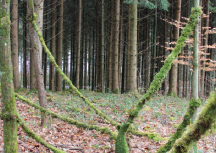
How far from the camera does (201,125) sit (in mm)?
1506

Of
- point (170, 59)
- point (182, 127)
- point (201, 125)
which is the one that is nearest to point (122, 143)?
point (182, 127)

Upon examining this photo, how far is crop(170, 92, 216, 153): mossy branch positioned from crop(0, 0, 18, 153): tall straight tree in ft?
8.24

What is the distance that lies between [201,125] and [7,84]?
9.03ft

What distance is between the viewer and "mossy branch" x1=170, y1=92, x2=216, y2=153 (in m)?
1.43

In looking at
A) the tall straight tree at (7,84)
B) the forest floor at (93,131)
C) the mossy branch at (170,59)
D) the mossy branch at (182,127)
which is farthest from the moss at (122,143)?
the tall straight tree at (7,84)

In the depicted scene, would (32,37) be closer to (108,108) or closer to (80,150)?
(80,150)

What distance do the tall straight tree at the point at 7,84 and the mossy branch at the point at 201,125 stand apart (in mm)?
2512

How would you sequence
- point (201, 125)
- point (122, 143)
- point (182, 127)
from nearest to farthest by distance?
A: point (201, 125) → point (182, 127) → point (122, 143)

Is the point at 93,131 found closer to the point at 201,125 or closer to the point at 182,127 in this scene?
the point at 182,127

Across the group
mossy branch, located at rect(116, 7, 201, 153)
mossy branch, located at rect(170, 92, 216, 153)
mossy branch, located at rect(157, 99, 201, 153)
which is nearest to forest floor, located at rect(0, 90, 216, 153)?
mossy branch, located at rect(157, 99, 201, 153)

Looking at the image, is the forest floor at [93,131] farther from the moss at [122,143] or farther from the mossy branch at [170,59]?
the moss at [122,143]

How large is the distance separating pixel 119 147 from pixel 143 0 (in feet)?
36.2

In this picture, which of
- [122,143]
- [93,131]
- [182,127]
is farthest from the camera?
[93,131]

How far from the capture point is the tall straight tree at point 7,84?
9.26 ft
